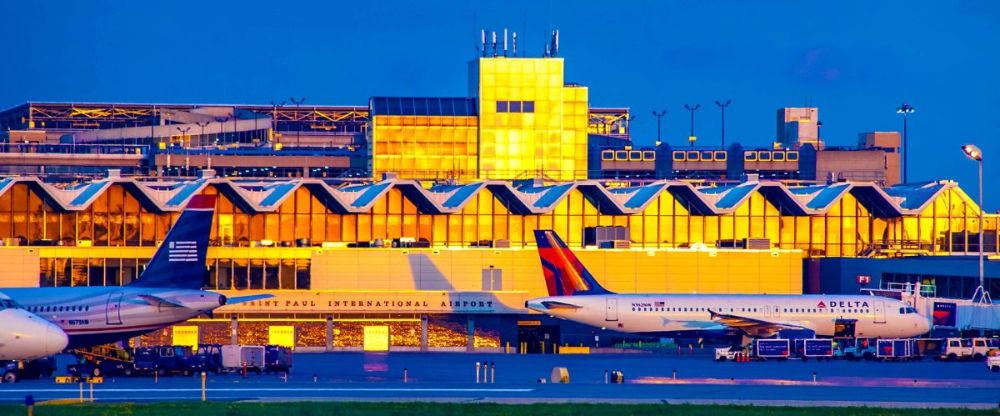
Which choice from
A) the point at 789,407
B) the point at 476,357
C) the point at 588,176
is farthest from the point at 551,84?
the point at 789,407

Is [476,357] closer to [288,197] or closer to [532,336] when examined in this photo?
[532,336]

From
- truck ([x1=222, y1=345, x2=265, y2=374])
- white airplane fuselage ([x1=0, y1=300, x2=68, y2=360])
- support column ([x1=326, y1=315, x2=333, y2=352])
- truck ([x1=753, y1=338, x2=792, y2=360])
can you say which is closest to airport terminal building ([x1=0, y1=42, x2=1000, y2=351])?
support column ([x1=326, y1=315, x2=333, y2=352])

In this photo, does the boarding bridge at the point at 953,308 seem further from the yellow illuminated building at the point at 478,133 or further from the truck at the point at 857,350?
the yellow illuminated building at the point at 478,133

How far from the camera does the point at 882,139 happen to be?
180 m

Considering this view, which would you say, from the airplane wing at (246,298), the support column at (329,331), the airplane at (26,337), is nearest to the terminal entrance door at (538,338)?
the support column at (329,331)

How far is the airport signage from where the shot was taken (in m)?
93.9

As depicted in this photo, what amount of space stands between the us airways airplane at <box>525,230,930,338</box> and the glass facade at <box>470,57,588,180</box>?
150 feet

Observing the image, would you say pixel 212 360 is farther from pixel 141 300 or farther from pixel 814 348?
pixel 814 348

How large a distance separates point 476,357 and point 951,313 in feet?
82.3

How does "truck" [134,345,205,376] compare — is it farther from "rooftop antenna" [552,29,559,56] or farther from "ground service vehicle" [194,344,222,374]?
"rooftop antenna" [552,29,559,56]

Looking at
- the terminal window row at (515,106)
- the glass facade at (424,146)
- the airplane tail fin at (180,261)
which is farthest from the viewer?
the glass facade at (424,146)

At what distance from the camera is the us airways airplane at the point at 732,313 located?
8569 centimetres

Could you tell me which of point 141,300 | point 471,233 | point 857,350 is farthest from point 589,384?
point 471,233

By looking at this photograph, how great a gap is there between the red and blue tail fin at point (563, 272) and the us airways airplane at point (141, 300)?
22.8 metres
